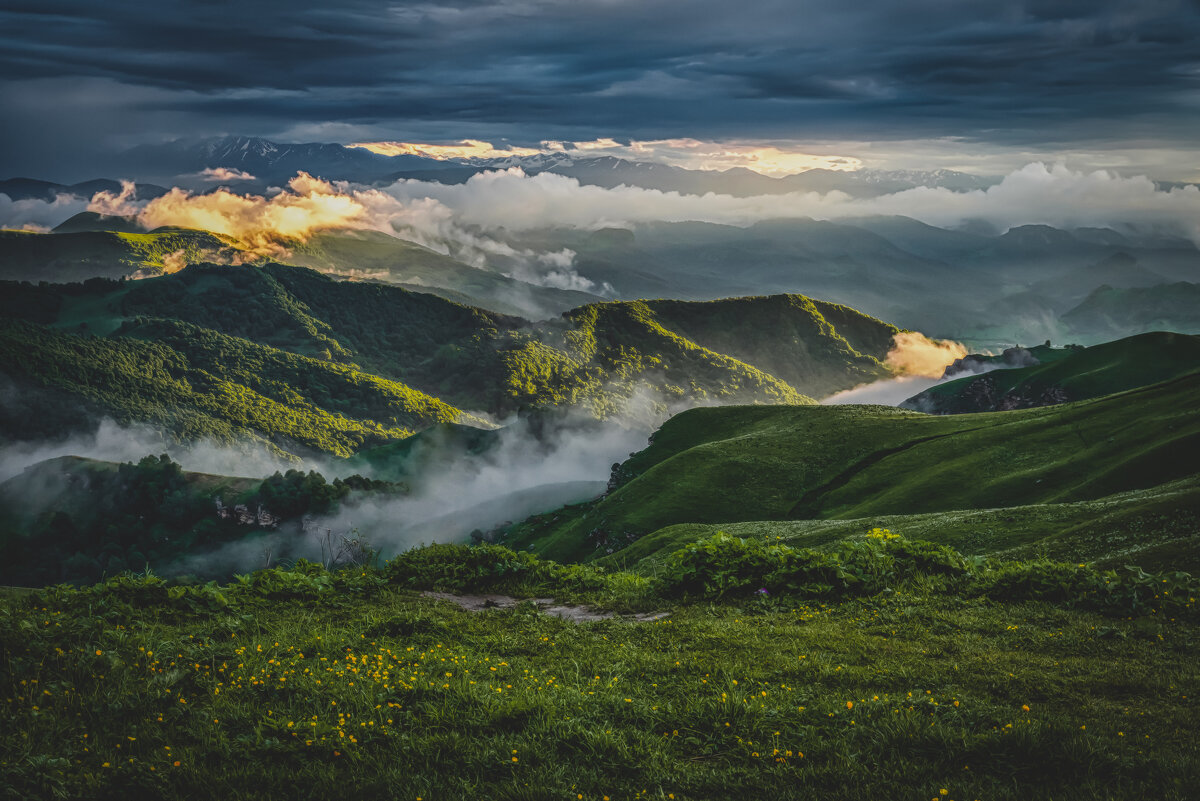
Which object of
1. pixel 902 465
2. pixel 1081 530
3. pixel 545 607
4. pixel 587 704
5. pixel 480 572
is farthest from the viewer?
pixel 902 465

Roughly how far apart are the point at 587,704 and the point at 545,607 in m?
6.96

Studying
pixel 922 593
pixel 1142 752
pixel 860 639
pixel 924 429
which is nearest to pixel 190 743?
pixel 860 639

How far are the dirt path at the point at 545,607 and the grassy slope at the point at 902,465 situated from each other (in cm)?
5626

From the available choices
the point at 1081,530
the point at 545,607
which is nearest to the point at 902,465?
the point at 1081,530

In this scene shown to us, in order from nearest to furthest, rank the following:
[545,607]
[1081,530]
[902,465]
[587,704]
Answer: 1. [587,704]
2. [545,607]
3. [1081,530]
4. [902,465]

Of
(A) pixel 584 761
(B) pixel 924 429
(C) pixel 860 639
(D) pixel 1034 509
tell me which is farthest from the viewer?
(B) pixel 924 429

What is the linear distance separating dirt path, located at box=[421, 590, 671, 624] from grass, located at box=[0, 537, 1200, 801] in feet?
3.92

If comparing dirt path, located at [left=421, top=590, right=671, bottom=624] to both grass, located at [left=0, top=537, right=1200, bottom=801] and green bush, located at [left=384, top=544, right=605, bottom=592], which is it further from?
grass, located at [left=0, top=537, right=1200, bottom=801]

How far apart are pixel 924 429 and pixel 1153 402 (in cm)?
3085

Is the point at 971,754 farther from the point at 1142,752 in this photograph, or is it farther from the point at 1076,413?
the point at 1076,413

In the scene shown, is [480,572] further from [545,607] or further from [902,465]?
[902,465]

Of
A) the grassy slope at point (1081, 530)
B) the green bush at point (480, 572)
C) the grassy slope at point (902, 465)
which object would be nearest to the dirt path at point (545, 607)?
the green bush at point (480, 572)

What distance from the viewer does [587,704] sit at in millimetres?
10062

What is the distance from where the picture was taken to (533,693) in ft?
34.2
